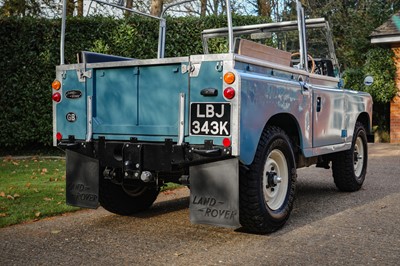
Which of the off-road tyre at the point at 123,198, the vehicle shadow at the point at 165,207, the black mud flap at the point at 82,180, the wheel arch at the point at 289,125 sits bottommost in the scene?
the vehicle shadow at the point at 165,207

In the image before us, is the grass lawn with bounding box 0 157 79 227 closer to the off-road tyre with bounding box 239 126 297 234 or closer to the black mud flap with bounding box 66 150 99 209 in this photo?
the black mud flap with bounding box 66 150 99 209

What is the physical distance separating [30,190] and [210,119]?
3.81 m

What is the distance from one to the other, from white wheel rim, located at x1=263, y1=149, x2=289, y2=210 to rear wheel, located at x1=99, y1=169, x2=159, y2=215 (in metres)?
1.29

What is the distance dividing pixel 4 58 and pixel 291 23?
748cm

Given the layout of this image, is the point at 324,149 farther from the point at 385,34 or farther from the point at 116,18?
the point at 385,34

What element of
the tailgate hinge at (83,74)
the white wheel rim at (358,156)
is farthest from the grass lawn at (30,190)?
the white wheel rim at (358,156)

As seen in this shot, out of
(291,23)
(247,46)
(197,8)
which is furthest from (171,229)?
(197,8)

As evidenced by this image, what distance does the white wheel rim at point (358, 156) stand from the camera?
7645 mm

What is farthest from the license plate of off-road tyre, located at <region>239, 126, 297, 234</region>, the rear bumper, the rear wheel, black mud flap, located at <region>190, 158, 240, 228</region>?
the rear wheel

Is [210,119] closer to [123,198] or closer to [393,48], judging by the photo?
[123,198]

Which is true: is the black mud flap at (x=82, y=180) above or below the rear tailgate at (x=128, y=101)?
below

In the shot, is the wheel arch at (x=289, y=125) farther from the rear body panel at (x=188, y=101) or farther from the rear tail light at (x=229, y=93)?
the rear tail light at (x=229, y=93)

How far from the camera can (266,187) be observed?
198 inches

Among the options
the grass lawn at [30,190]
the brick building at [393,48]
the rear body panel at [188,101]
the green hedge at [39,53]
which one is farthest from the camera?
the brick building at [393,48]
